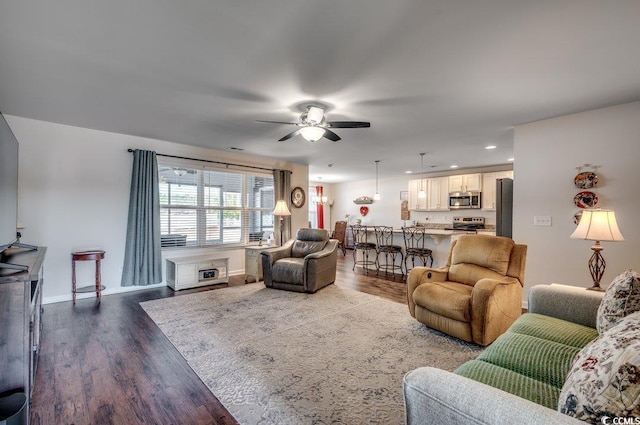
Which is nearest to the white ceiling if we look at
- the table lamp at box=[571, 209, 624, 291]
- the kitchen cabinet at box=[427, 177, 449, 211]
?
the table lamp at box=[571, 209, 624, 291]

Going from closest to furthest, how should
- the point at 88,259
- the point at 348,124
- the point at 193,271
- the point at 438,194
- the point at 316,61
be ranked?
the point at 316,61 < the point at 348,124 < the point at 88,259 < the point at 193,271 < the point at 438,194

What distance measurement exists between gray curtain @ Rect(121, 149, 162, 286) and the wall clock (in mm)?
2859

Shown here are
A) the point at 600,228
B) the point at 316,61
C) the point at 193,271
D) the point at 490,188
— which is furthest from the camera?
the point at 490,188

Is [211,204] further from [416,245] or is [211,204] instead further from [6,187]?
[416,245]

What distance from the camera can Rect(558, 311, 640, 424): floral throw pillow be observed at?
0.75m

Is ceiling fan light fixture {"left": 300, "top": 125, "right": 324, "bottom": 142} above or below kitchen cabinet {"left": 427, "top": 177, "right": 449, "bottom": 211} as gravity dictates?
above

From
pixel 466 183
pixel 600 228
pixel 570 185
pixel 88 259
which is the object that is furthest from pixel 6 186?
pixel 466 183

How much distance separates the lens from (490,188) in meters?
6.83

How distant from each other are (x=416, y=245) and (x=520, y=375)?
4.26 meters

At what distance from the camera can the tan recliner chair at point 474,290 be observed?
2.58 meters

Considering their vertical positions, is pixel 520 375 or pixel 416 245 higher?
pixel 416 245

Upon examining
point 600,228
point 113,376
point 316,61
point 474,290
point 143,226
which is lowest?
point 113,376

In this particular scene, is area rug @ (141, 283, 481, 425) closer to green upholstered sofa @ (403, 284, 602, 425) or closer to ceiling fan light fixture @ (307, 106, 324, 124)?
green upholstered sofa @ (403, 284, 602, 425)

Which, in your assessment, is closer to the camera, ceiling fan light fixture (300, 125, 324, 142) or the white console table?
ceiling fan light fixture (300, 125, 324, 142)
